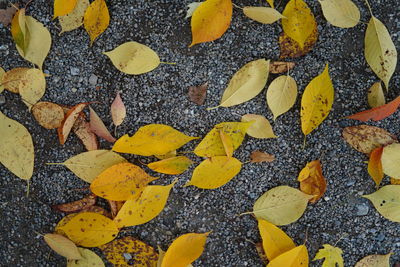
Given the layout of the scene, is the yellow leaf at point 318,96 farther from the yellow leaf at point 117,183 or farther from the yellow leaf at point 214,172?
the yellow leaf at point 117,183

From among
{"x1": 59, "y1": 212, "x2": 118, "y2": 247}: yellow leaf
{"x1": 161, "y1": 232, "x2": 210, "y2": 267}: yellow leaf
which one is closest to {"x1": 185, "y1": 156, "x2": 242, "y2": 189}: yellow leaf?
{"x1": 161, "y1": 232, "x2": 210, "y2": 267}: yellow leaf

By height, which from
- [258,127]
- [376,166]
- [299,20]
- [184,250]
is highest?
[299,20]

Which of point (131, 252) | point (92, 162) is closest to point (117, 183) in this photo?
point (92, 162)

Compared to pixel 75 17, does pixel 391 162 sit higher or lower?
lower

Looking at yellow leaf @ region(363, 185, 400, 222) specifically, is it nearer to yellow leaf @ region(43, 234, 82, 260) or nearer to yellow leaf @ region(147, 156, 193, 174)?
yellow leaf @ region(147, 156, 193, 174)

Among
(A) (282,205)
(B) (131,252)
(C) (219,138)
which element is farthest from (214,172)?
(B) (131,252)

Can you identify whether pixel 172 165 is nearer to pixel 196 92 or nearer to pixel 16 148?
pixel 196 92

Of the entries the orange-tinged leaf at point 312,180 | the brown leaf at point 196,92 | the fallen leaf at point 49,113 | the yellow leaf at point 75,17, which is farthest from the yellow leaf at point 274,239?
the yellow leaf at point 75,17
